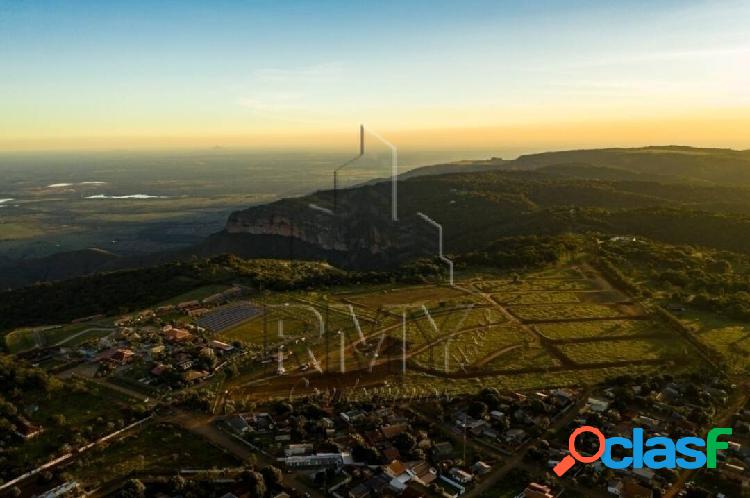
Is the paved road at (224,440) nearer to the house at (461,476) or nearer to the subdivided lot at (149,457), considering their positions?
the subdivided lot at (149,457)

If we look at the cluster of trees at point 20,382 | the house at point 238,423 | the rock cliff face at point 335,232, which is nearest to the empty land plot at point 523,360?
the house at point 238,423

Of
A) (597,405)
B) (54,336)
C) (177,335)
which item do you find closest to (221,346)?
(177,335)

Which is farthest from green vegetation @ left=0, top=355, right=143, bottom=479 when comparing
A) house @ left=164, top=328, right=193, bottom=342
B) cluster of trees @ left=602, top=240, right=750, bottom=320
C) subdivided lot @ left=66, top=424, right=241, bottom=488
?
cluster of trees @ left=602, top=240, right=750, bottom=320

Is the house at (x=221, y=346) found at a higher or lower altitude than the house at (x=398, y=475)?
higher

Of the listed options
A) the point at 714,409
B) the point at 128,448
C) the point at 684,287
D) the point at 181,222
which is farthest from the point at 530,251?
the point at 181,222

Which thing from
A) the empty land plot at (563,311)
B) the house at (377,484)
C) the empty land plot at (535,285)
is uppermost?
the empty land plot at (535,285)

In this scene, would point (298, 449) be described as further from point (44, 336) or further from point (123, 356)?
point (44, 336)
